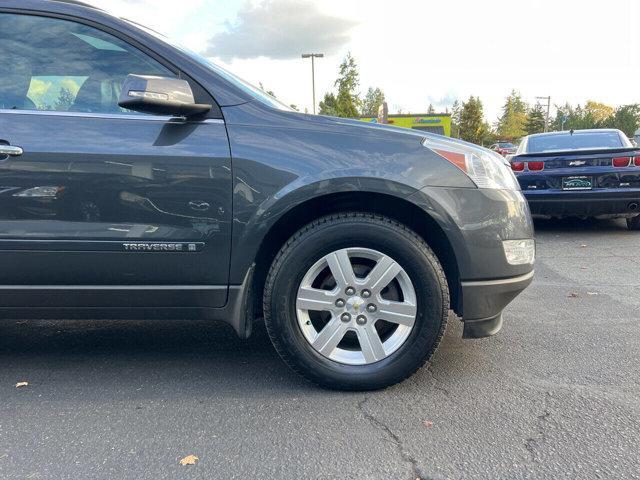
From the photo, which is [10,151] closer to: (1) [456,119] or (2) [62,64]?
(2) [62,64]

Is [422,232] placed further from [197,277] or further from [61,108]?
A: [61,108]

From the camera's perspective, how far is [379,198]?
2664 mm

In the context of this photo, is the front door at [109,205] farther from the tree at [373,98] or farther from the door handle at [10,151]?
the tree at [373,98]

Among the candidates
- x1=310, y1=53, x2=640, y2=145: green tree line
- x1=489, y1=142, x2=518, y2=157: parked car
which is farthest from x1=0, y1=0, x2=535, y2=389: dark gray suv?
x1=310, y1=53, x2=640, y2=145: green tree line

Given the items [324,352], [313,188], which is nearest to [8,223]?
[313,188]

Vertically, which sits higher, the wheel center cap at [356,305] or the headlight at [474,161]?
the headlight at [474,161]

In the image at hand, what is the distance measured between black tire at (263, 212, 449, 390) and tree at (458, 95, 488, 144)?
236ft

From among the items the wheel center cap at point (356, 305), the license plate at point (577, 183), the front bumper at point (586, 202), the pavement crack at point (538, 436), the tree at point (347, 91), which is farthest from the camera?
the tree at point (347, 91)

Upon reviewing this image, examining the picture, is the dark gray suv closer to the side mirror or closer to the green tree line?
the side mirror

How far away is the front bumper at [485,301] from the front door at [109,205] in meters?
1.20

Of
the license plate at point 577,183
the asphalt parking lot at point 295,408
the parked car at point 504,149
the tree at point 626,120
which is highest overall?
the tree at point 626,120

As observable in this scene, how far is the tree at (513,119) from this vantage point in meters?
84.6

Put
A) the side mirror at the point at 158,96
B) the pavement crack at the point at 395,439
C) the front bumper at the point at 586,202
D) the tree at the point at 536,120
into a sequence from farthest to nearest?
the tree at the point at 536,120 < the front bumper at the point at 586,202 < the side mirror at the point at 158,96 < the pavement crack at the point at 395,439

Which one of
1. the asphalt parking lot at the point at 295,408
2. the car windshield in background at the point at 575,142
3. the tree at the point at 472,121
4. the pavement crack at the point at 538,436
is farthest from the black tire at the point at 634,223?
the tree at the point at 472,121
